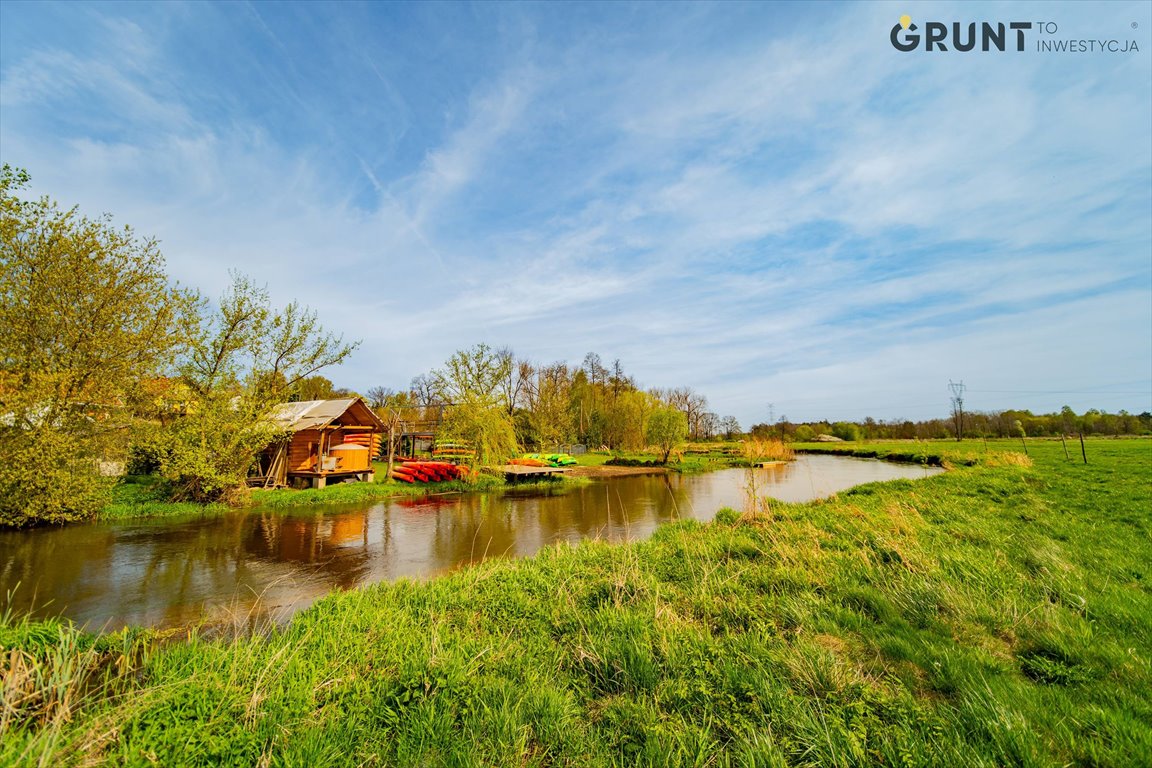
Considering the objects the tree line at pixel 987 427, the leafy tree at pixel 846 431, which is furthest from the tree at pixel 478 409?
the leafy tree at pixel 846 431

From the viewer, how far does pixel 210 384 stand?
15.2 meters

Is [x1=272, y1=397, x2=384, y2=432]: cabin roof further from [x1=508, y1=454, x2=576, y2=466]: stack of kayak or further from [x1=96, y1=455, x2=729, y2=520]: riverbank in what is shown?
[x1=508, y1=454, x2=576, y2=466]: stack of kayak

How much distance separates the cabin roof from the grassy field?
1601 centimetres

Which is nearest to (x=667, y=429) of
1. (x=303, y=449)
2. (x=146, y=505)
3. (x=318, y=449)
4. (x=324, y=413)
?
(x=324, y=413)

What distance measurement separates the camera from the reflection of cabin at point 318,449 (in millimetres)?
19067

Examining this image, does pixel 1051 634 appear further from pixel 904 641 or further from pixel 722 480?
pixel 722 480

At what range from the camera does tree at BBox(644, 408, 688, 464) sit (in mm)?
34531

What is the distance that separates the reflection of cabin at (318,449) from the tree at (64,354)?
5727mm

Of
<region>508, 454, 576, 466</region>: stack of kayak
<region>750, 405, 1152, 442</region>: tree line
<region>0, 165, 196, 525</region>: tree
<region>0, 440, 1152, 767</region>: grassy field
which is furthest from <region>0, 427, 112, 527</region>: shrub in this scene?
<region>750, 405, 1152, 442</region>: tree line

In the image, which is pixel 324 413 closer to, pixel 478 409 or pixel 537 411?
pixel 478 409

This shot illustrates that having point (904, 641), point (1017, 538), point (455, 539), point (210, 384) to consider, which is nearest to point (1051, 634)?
point (904, 641)

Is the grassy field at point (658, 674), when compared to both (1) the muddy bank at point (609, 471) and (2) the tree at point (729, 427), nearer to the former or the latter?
(1) the muddy bank at point (609, 471)

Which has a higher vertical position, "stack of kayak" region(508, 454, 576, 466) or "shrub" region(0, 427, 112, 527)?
"shrub" region(0, 427, 112, 527)

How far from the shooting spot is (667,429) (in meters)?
34.6
